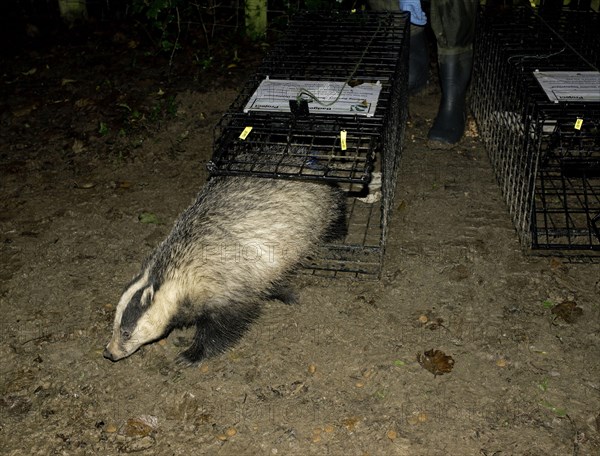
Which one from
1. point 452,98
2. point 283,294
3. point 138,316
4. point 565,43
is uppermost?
point 565,43

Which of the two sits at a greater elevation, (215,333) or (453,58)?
(453,58)

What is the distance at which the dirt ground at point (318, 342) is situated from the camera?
2930mm

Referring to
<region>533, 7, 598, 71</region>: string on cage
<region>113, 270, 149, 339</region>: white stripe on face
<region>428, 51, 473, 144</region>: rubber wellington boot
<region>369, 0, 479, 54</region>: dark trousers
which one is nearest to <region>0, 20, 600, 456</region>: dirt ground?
<region>428, 51, 473, 144</region>: rubber wellington boot

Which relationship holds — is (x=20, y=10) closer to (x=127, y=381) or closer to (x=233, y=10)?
(x=233, y=10)

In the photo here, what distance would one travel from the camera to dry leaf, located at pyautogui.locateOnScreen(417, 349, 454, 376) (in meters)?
3.21

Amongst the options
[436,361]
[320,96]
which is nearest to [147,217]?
[320,96]

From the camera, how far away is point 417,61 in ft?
18.9

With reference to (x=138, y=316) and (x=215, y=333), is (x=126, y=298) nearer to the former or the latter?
(x=138, y=316)

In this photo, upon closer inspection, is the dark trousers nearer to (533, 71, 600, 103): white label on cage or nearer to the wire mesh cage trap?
the wire mesh cage trap

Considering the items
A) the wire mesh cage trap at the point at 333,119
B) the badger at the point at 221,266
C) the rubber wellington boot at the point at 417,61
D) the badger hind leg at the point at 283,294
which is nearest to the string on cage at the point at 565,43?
the wire mesh cage trap at the point at 333,119

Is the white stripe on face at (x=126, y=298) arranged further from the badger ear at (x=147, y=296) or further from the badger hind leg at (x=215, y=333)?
the badger hind leg at (x=215, y=333)

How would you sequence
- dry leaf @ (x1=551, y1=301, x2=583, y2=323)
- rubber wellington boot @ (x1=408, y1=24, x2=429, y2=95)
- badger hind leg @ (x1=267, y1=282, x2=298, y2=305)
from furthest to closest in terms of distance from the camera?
rubber wellington boot @ (x1=408, y1=24, x2=429, y2=95) → badger hind leg @ (x1=267, y1=282, x2=298, y2=305) → dry leaf @ (x1=551, y1=301, x2=583, y2=323)

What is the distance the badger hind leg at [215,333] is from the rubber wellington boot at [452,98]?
8.36 feet

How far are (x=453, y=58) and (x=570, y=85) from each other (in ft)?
4.25
